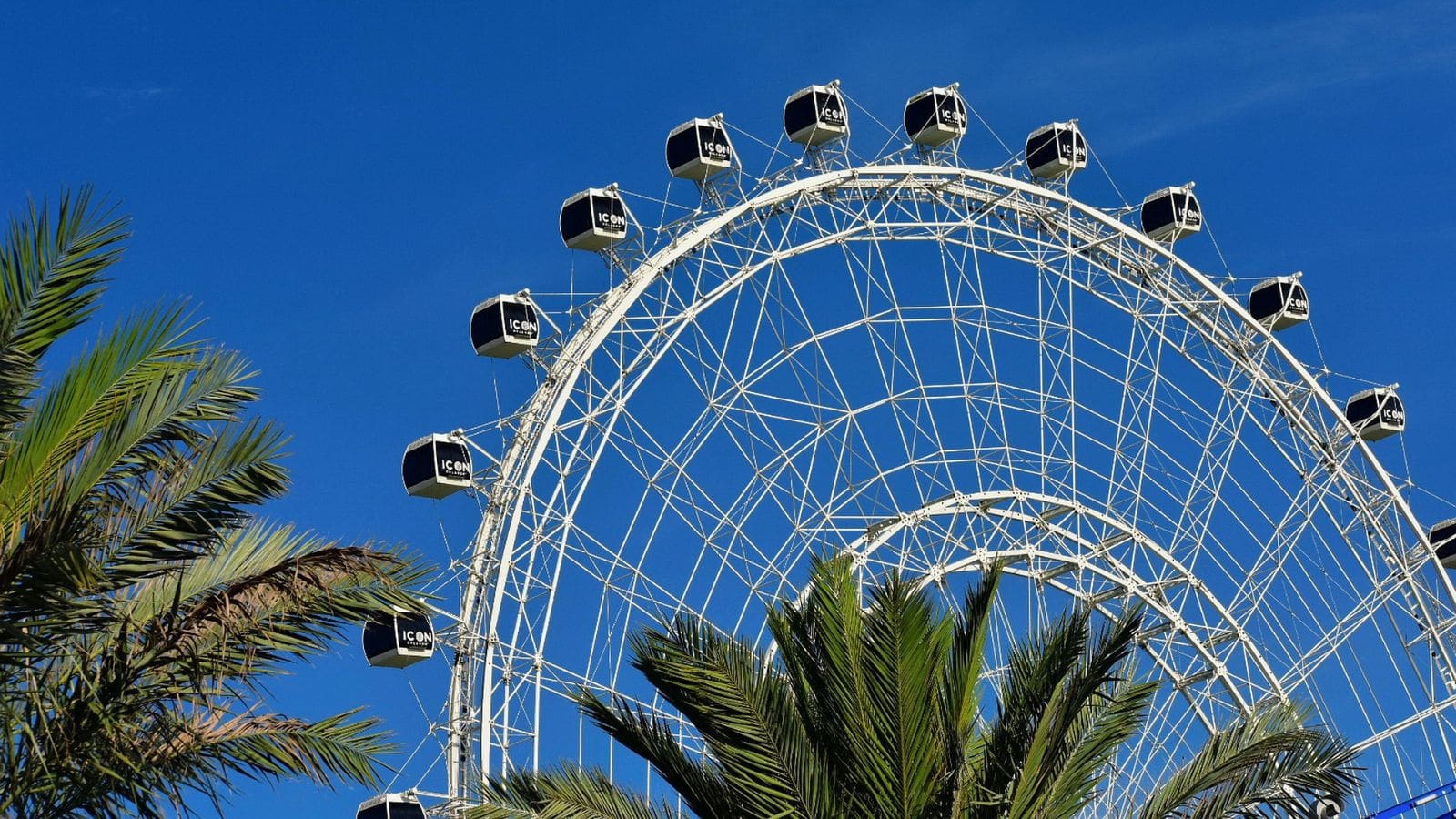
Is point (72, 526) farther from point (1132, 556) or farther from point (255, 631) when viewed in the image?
point (1132, 556)

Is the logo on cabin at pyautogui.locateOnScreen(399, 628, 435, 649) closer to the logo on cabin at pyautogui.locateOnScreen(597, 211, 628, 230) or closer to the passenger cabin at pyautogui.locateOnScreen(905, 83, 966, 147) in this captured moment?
the logo on cabin at pyautogui.locateOnScreen(597, 211, 628, 230)

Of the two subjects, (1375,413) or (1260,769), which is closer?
(1260,769)

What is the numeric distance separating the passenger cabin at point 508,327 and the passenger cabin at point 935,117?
841cm

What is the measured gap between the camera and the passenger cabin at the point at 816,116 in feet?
117

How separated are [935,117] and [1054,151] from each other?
11.6ft

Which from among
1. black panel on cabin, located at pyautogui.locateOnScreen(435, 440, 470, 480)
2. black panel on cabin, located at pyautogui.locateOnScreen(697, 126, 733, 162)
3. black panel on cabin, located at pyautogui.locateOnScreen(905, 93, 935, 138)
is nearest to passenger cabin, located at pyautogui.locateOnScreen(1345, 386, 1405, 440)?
black panel on cabin, located at pyautogui.locateOnScreen(905, 93, 935, 138)

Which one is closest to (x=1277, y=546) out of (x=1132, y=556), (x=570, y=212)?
(x=1132, y=556)

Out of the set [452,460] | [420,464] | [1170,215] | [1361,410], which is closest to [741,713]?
[452,460]

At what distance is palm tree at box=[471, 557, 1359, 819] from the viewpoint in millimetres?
16000

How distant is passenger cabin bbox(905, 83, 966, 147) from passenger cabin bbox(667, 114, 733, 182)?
4.45m

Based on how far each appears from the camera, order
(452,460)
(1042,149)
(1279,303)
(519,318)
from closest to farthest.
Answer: (452,460) < (519,318) < (1042,149) < (1279,303)

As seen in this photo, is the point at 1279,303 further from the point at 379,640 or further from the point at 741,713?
the point at 741,713

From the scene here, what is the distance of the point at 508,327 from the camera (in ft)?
108

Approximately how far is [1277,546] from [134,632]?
34.9 m
